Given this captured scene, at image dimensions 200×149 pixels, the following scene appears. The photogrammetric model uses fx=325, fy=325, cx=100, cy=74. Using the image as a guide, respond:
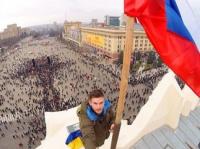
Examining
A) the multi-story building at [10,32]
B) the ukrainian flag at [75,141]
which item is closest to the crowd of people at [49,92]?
the ukrainian flag at [75,141]

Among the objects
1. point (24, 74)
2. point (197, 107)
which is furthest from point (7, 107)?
point (197, 107)

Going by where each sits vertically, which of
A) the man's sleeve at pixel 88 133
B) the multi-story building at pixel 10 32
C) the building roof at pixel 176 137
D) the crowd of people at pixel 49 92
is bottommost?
the multi-story building at pixel 10 32

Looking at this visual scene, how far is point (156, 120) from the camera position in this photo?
9.32 metres

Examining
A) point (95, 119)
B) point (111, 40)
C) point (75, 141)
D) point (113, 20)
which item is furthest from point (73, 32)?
point (95, 119)

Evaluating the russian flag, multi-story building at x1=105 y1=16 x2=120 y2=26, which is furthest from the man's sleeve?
multi-story building at x1=105 y1=16 x2=120 y2=26

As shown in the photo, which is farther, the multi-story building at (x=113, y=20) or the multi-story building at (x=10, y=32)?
the multi-story building at (x=10, y=32)

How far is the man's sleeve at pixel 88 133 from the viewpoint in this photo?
3918 mm

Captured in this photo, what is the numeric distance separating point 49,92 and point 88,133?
121 feet

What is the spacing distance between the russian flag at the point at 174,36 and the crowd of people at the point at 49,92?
21099 mm

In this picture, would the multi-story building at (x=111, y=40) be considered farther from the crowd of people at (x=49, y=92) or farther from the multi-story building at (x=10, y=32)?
the multi-story building at (x=10, y=32)

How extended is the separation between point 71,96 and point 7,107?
723 cm

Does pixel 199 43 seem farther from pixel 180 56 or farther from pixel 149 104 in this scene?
pixel 149 104

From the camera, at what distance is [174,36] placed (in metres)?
3.95

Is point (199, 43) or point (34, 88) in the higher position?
point (199, 43)
